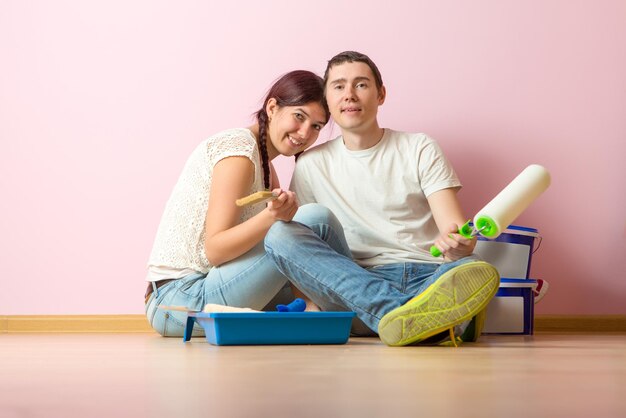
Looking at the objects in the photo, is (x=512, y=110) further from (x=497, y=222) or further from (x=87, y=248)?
(x=87, y=248)

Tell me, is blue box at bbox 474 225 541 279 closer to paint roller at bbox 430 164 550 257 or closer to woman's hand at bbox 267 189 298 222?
paint roller at bbox 430 164 550 257

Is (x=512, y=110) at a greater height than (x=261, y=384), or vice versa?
(x=512, y=110)

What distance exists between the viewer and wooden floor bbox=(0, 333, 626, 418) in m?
0.71

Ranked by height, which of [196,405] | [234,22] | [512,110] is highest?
[234,22]

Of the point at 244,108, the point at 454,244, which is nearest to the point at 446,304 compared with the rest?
the point at 454,244

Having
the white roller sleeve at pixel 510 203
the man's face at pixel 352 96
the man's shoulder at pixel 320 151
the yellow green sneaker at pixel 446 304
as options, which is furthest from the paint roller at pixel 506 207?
the man's shoulder at pixel 320 151

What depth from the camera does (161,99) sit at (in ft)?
8.48

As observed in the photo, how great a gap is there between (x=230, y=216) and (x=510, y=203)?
630 mm

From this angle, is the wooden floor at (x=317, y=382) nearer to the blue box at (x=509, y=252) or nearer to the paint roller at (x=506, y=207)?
the paint roller at (x=506, y=207)

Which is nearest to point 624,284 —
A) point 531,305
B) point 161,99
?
point 531,305

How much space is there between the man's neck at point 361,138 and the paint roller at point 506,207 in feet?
1.61

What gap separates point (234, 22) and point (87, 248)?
0.86 meters

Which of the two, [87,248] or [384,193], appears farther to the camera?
[87,248]

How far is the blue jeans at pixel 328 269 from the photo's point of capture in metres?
1.69
